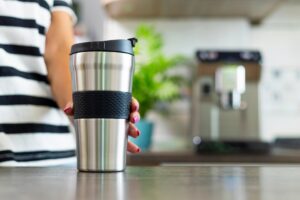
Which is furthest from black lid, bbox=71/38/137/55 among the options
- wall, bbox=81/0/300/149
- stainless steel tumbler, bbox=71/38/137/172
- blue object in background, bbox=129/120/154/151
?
wall, bbox=81/0/300/149

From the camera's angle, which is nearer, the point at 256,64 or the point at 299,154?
the point at 299,154

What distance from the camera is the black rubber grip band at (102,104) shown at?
21.1 inches

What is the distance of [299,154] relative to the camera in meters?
1.32

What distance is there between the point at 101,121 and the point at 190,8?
1390mm

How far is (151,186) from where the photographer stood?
0.42 m

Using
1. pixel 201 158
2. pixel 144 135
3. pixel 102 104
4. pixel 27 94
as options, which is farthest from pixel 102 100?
pixel 144 135

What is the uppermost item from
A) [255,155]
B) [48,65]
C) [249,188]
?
[48,65]

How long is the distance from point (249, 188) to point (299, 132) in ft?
5.55

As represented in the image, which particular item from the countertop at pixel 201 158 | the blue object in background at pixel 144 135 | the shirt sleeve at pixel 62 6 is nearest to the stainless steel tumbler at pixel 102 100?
the shirt sleeve at pixel 62 6

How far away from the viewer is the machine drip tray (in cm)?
140

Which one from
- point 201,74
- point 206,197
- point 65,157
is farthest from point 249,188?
point 201,74

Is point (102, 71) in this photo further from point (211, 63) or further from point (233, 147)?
point (211, 63)

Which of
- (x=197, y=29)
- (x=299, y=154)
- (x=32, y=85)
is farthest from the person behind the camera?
(x=197, y=29)

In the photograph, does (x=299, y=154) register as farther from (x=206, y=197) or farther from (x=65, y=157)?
(x=206, y=197)
